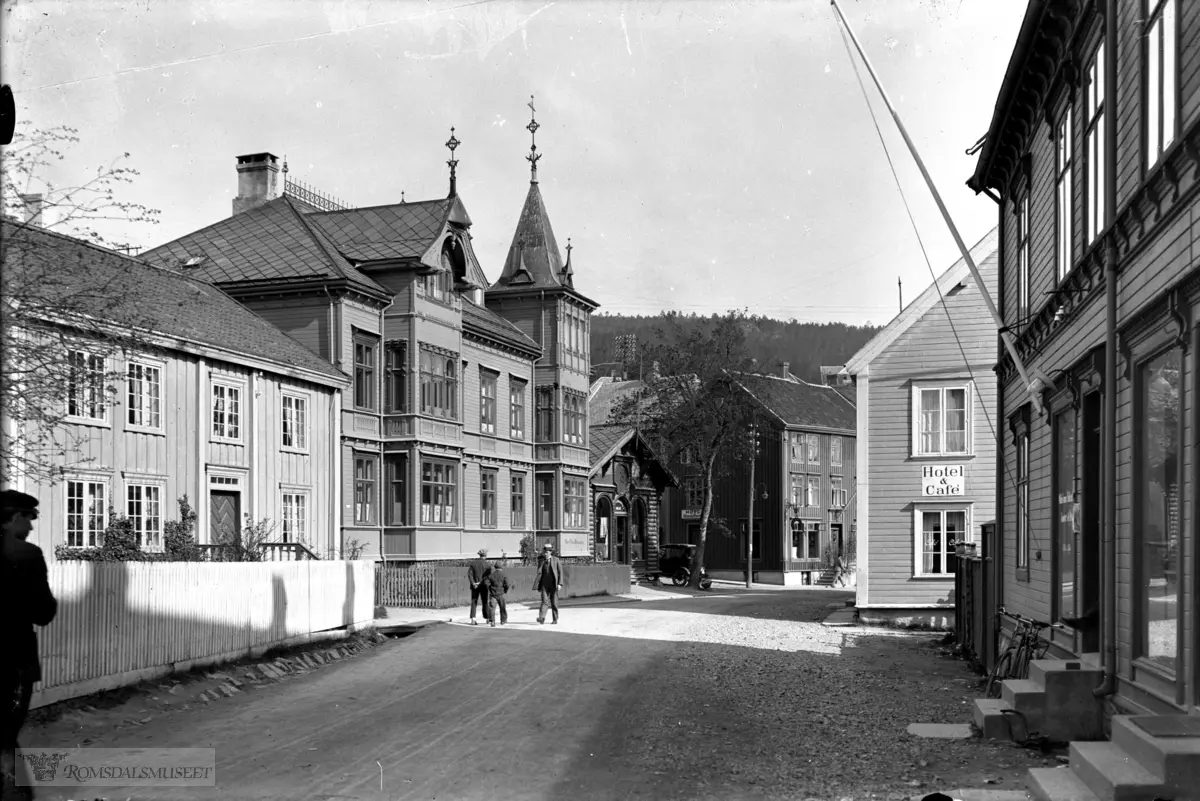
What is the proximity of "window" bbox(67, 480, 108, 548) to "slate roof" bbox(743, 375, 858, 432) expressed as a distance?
40.9m

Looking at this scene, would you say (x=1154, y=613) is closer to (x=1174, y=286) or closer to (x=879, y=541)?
(x=1174, y=286)

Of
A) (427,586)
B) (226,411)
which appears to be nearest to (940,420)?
(427,586)

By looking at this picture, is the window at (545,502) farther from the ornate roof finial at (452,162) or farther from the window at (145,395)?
the window at (145,395)

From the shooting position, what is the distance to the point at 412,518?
120 feet

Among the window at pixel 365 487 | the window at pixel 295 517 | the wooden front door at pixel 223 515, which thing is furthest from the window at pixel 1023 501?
the window at pixel 365 487

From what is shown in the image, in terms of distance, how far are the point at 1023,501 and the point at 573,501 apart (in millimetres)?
32225

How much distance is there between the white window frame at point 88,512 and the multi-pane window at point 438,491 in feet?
42.6

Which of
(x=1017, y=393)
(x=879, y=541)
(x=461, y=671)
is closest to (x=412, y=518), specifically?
(x=879, y=541)

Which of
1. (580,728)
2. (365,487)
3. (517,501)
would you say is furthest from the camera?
(517,501)

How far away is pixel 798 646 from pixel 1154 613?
1511 cm

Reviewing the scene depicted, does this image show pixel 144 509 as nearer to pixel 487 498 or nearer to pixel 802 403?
pixel 487 498

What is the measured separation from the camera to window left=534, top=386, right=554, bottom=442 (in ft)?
157

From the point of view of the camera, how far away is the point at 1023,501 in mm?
17953

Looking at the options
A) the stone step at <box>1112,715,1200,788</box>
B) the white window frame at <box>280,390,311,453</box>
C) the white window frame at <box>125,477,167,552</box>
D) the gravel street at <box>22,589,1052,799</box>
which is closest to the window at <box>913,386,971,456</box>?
the gravel street at <box>22,589,1052,799</box>
